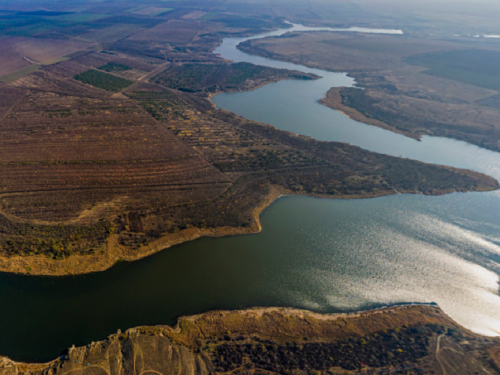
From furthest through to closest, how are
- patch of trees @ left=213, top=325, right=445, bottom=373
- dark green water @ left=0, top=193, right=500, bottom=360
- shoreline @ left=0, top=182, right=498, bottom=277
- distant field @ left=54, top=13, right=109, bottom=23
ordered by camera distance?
distant field @ left=54, top=13, right=109, bottom=23 → shoreline @ left=0, top=182, right=498, bottom=277 → dark green water @ left=0, top=193, right=500, bottom=360 → patch of trees @ left=213, top=325, right=445, bottom=373

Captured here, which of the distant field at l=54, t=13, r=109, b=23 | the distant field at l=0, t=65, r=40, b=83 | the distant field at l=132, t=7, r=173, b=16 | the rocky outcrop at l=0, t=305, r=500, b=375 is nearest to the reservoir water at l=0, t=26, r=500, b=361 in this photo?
the rocky outcrop at l=0, t=305, r=500, b=375

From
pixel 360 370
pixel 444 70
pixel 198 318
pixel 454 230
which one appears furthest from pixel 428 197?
pixel 444 70

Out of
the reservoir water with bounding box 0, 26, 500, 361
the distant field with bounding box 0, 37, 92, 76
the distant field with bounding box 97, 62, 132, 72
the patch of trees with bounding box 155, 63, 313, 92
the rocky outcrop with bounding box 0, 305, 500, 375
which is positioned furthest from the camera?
the distant field with bounding box 97, 62, 132, 72

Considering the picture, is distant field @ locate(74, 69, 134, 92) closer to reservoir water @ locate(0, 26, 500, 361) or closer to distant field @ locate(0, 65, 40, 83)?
distant field @ locate(0, 65, 40, 83)

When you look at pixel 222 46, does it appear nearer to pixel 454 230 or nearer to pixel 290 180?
pixel 290 180

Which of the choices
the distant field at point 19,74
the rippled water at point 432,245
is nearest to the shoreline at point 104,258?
the rippled water at point 432,245

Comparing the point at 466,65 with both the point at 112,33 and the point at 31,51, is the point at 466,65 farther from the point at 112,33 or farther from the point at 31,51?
the point at 31,51
